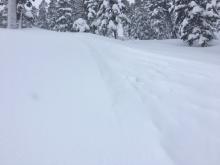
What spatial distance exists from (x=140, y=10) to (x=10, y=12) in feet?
88.9

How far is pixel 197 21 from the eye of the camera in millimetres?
23453

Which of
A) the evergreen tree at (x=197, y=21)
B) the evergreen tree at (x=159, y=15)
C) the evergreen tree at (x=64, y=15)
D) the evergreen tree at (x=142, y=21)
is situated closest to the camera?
the evergreen tree at (x=197, y=21)

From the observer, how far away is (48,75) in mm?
6344

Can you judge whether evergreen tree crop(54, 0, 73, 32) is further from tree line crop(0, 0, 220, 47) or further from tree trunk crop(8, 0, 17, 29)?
tree trunk crop(8, 0, 17, 29)

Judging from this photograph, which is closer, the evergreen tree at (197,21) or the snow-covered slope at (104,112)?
the snow-covered slope at (104,112)

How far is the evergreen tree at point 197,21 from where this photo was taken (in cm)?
2274

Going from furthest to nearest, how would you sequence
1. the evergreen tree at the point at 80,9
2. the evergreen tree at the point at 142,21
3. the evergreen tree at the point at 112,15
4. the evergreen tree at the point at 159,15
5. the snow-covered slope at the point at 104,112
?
the evergreen tree at the point at 142,21, the evergreen tree at the point at 159,15, the evergreen tree at the point at 80,9, the evergreen tree at the point at 112,15, the snow-covered slope at the point at 104,112

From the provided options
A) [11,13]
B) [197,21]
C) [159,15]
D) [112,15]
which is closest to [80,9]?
[112,15]

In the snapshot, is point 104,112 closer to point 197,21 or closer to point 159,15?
point 197,21

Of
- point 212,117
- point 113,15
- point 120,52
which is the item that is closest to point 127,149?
point 212,117

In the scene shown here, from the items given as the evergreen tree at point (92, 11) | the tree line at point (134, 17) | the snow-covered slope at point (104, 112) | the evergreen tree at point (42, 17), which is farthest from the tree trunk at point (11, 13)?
the evergreen tree at point (42, 17)

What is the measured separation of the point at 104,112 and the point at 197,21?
20922 mm

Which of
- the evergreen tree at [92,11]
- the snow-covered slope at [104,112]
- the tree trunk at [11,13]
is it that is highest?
the evergreen tree at [92,11]

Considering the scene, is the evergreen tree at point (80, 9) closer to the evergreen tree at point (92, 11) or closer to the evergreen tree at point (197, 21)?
the evergreen tree at point (92, 11)
